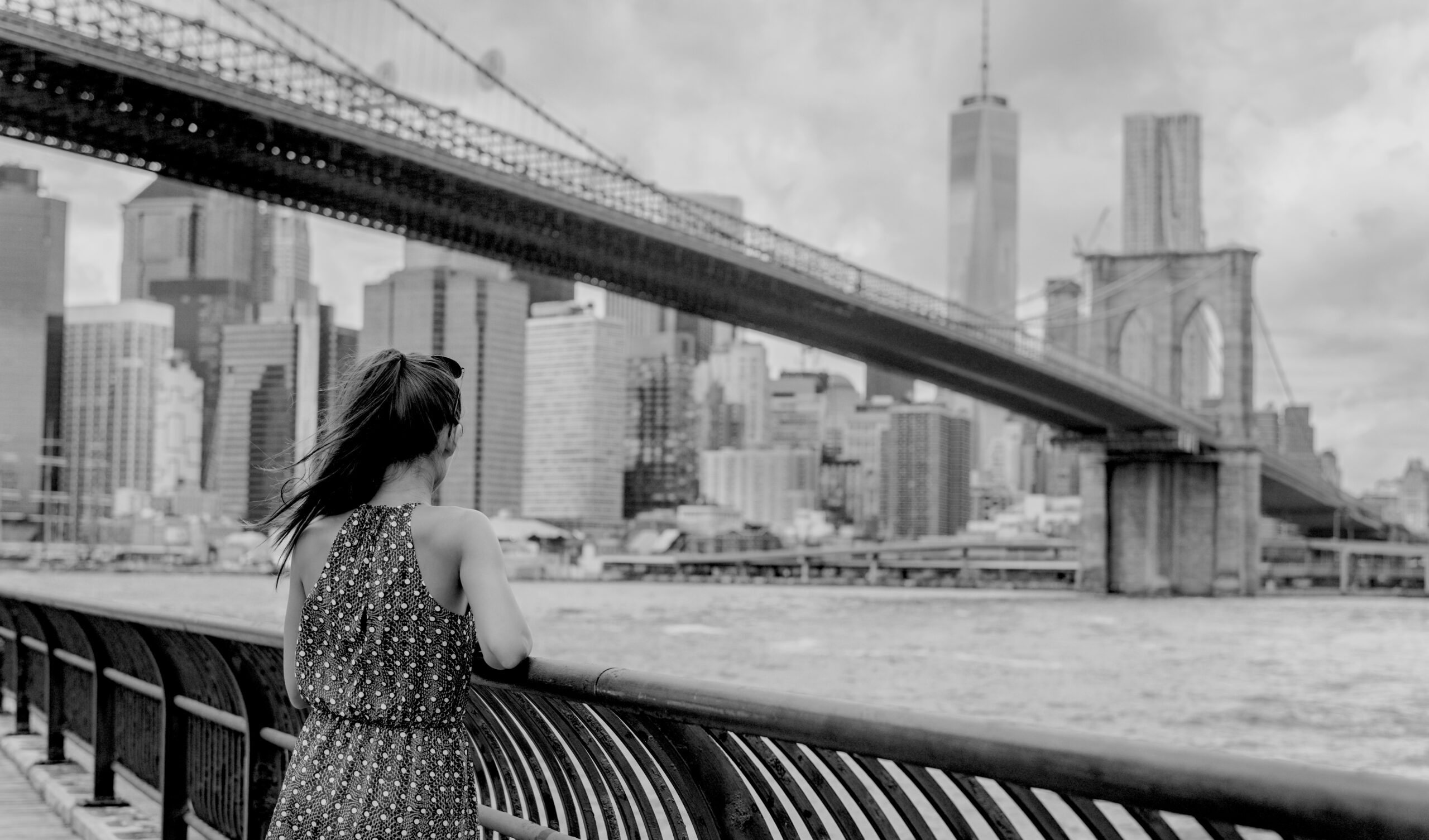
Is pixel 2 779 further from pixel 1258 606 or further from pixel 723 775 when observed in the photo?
pixel 1258 606

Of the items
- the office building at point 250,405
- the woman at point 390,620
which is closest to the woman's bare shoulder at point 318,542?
the woman at point 390,620

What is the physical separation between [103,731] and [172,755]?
3.30 ft

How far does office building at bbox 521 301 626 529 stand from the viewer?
136 m

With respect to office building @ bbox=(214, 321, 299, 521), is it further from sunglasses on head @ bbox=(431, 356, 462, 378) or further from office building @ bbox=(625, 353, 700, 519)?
sunglasses on head @ bbox=(431, 356, 462, 378)

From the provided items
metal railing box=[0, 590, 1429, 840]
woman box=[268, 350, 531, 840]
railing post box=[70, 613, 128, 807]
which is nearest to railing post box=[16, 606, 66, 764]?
railing post box=[70, 613, 128, 807]

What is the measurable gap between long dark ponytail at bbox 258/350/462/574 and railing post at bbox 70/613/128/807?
4054 mm

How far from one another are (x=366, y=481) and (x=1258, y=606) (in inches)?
2444

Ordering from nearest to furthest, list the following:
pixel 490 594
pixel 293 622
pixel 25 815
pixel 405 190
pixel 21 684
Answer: pixel 490 594 → pixel 293 622 → pixel 25 815 → pixel 21 684 → pixel 405 190

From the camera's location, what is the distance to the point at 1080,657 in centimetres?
3272

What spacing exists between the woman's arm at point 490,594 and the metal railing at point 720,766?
20cm

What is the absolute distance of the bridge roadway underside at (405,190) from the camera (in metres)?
25.2

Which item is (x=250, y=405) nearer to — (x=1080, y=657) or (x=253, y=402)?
(x=253, y=402)

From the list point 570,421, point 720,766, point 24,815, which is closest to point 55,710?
point 24,815

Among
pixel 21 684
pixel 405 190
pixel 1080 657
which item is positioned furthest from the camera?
pixel 1080 657
